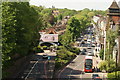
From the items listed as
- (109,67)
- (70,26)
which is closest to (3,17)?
(109,67)

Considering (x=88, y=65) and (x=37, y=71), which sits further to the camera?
(x=88, y=65)

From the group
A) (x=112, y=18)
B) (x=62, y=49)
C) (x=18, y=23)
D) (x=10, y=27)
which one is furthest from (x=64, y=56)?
(x=10, y=27)

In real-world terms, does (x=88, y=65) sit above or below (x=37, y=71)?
above

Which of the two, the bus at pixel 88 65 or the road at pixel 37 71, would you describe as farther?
the bus at pixel 88 65

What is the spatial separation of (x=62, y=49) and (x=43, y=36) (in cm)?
1866

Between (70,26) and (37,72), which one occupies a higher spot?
(70,26)

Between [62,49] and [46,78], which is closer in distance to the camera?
[46,78]

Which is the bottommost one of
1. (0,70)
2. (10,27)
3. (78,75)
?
(78,75)

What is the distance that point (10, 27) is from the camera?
78.1ft

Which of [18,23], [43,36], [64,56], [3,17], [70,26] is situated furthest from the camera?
[70,26]

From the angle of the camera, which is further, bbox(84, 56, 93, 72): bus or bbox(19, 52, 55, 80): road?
bbox(84, 56, 93, 72): bus

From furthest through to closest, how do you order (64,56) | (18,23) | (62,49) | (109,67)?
(62,49) → (64,56) → (109,67) → (18,23)

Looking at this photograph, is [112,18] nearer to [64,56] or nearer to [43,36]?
[64,56]

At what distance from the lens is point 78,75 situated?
1438 inches
